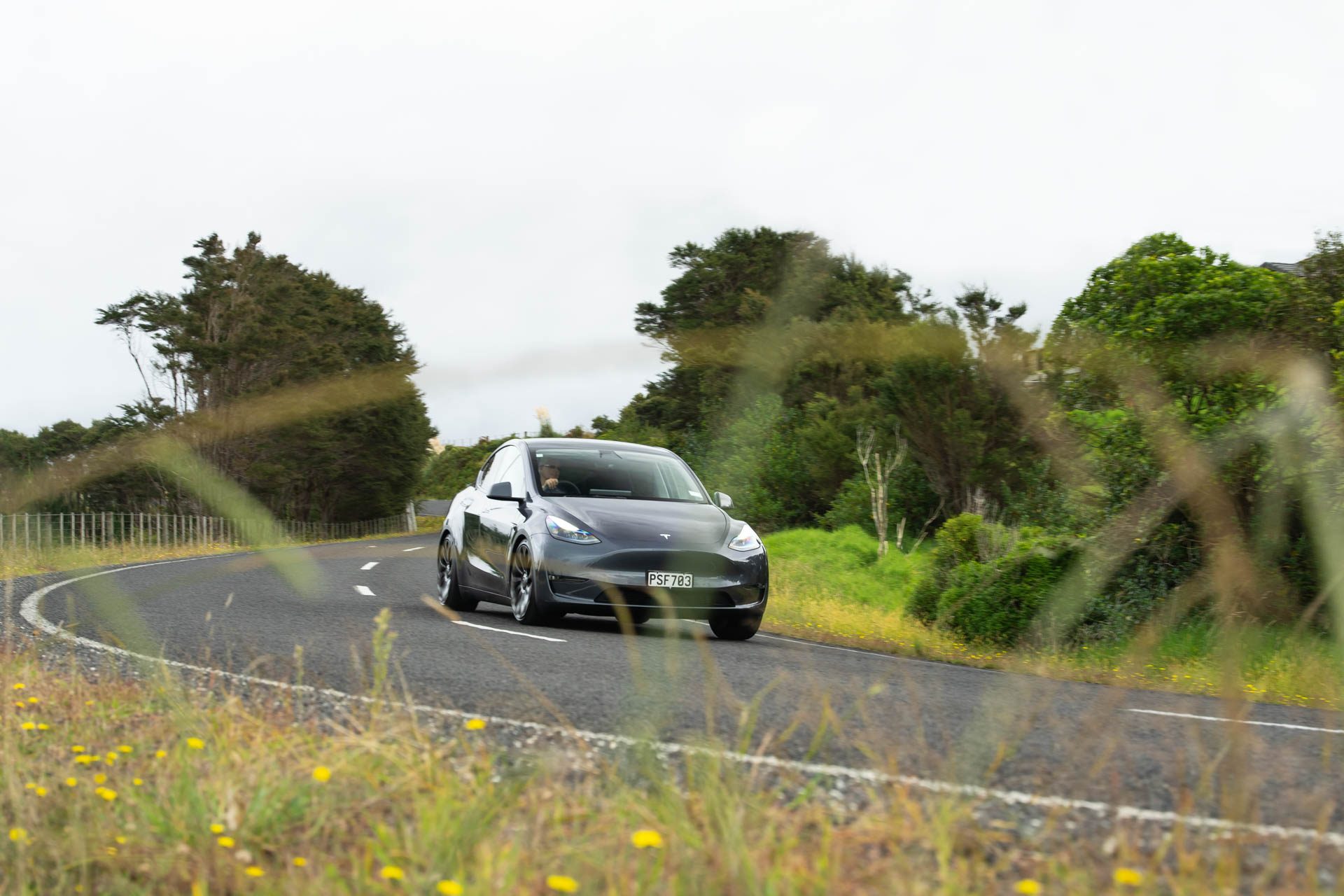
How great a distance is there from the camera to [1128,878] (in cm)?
301

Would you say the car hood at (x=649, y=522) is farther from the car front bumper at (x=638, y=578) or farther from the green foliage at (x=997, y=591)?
the green foliage at (x=997, y=591)

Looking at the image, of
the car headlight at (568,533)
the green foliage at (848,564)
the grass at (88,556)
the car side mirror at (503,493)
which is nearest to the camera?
the car headlight at (568,533)

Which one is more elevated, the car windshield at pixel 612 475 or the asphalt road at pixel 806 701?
the car windshield at pixel 612 475

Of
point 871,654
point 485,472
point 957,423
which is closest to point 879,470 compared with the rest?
point 957,423

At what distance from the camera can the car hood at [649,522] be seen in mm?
10602

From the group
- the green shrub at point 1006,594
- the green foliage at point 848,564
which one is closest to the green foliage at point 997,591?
the green shrub at point 1006,594

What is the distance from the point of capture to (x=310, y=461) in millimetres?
53594

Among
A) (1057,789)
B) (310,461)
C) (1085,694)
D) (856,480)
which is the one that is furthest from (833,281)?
(1057,789)

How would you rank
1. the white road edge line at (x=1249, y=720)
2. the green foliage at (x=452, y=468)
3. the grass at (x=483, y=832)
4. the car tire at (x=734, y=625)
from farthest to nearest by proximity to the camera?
the green foliage at (x=452, y=468) < the car tire at (x=734, y=625) < the white road edge line at (x=1249, y=720) < the grass at (x=483, y=832)

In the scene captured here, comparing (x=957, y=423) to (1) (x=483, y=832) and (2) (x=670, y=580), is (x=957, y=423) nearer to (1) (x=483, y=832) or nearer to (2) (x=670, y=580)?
(2) (x=670, y=580)

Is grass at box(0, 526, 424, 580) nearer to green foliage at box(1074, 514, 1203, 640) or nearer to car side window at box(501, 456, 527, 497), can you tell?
car side window at box(501, 456, 527, 497)

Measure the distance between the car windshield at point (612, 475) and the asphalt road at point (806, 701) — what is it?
3.89ft

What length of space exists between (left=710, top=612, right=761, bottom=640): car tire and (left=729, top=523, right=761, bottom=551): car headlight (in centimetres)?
54

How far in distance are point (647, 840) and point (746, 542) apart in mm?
7706
